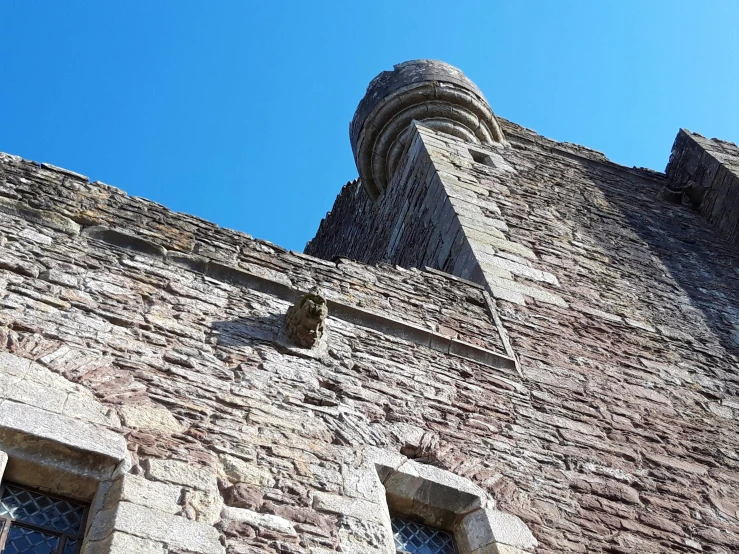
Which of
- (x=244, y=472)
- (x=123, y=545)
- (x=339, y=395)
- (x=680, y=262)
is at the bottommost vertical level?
(x=123, y=545)

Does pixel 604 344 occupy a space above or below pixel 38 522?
above

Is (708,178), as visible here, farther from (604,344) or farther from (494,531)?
(494,531)

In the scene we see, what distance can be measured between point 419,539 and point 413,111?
5765mm

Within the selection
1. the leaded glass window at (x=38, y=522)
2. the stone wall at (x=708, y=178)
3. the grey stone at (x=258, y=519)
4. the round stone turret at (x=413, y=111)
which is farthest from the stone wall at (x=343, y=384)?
the stone wall at (x=708, y=178)

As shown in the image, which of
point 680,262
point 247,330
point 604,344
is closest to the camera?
point 247,330

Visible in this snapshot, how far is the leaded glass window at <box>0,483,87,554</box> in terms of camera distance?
3.46 meters

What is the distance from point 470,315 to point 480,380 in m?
0.68

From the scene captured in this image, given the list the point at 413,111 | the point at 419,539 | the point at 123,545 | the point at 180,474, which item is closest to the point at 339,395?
the point at 419,539

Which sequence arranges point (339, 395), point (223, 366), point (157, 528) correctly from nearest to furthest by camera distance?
point (157, 528), point (223, 366), point (339, 395)

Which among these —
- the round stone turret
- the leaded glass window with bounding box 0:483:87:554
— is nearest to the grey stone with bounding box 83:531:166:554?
the leaded glass window with bounding box 0:483:87:554

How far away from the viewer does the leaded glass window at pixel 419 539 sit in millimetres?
4227

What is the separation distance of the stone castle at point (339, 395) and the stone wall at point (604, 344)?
20 mm

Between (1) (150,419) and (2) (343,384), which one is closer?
(1) (150,419)

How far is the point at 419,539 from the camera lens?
429 centimetres
